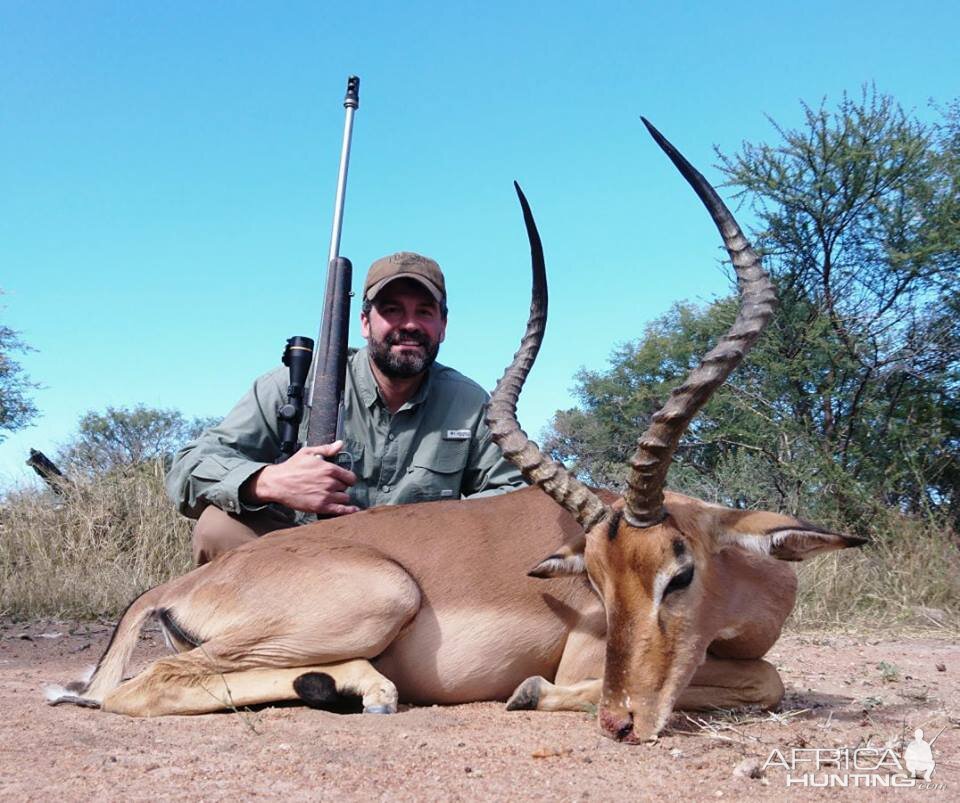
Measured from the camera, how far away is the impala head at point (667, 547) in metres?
3.61

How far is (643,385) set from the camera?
65.3 feet

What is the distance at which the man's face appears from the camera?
6.17 m

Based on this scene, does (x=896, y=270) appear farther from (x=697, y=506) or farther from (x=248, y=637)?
(x=248, y=637)

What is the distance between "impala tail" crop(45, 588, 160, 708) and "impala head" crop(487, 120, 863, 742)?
74.5 inches

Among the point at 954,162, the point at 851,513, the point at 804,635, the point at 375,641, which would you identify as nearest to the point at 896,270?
the point at 954,162

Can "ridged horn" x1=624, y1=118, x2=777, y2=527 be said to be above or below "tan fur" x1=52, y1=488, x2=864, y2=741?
above

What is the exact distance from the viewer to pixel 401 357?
616 cm

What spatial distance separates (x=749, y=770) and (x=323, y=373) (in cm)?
377

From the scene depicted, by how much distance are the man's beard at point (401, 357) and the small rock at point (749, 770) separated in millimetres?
3640

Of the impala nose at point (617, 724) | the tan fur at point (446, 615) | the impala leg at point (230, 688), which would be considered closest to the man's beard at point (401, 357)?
the tan fur at point (446, 615)

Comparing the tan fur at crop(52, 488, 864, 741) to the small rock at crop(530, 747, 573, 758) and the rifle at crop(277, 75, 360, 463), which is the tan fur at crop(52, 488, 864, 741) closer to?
the small rock at crop(530, 747, 573, 758)

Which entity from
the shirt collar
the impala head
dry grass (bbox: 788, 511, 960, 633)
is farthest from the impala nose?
dry grass (bbox: 788, 511, 960, 633)

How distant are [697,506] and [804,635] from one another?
3.46 m

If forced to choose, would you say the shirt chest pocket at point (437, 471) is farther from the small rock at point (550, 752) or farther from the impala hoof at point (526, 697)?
the small rock at point (550, 752)
